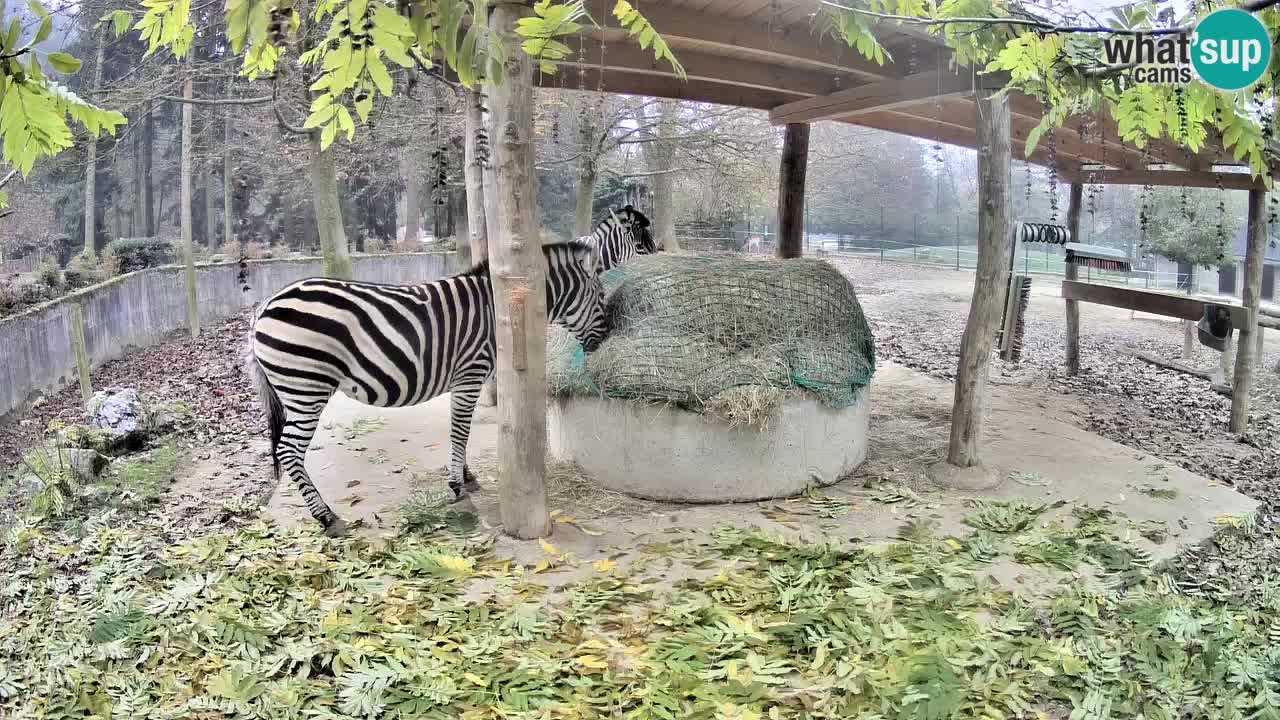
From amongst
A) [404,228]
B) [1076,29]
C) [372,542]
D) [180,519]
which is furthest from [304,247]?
[1076,29]

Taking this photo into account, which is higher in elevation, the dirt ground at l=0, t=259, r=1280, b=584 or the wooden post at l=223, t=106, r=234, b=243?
the wooden post at l=223, t=106, r=234, b=243

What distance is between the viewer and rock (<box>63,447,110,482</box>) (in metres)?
5.38

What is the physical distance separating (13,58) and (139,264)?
7282mm

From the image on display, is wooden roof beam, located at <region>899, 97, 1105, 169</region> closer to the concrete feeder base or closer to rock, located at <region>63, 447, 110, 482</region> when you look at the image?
the concrete feeder base

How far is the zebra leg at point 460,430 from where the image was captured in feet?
17.1

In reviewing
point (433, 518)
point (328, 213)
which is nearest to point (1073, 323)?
point (433, 518)

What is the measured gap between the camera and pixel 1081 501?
524 cm

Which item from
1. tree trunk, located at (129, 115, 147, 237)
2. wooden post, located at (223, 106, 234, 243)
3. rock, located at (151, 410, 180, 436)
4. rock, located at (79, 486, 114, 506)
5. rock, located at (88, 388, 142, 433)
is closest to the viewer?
rock, located at (79, 486, 114, 506)

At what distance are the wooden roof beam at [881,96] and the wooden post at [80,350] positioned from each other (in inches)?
239

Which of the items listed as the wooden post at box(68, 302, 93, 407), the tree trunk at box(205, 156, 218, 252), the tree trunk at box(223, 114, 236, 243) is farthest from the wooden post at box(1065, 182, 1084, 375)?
the wooden post at box(68, 302, 93, 407)

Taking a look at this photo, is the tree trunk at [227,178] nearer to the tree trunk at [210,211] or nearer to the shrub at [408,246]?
the tree trunk at [210,211]

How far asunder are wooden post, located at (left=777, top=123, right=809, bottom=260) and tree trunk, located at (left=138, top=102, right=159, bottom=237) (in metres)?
6.17

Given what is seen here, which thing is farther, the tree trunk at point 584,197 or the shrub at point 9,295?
the tree trunk at point 584,197

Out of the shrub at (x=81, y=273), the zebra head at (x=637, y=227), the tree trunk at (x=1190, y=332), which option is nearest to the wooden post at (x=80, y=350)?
the shrub at (x=81, y=273)
